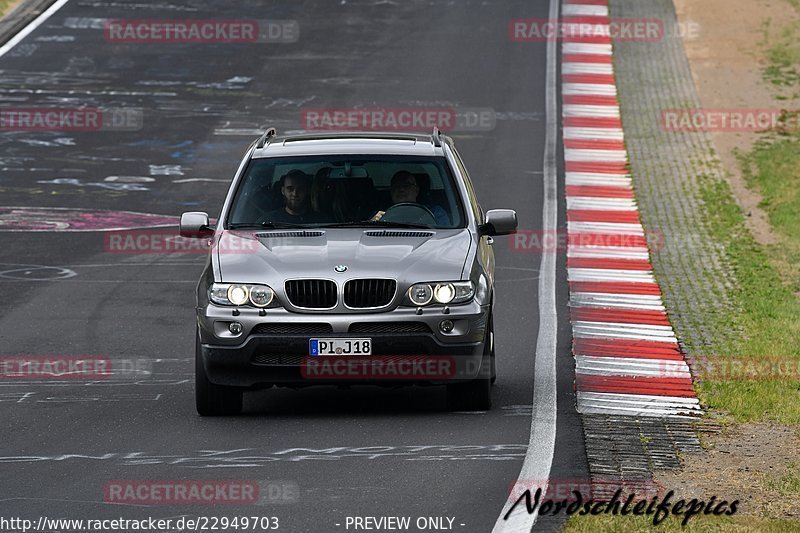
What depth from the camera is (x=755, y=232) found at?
68.6 ft

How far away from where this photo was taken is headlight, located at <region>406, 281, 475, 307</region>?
10.2 m

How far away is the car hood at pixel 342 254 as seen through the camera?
10227 mm

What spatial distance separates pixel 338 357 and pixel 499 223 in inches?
74.6

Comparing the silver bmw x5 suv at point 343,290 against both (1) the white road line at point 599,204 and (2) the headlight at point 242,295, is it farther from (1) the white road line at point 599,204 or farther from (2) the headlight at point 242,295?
(1) the white road line at point 599,204

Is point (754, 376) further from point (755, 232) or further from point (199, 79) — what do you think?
point (199, 79)

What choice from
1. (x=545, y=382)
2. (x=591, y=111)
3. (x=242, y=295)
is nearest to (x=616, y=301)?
(x=545, y=382)

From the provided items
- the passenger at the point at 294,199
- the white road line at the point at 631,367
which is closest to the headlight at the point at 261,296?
the passenger at the point at 294,199

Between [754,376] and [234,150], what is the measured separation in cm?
1410

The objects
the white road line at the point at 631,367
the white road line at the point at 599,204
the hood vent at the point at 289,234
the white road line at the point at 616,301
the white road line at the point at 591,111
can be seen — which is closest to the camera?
the hood vent at the point at 289,234

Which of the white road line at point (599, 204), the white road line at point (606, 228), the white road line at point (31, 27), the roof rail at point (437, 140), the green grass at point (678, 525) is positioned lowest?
the green grass at point (678, 525)

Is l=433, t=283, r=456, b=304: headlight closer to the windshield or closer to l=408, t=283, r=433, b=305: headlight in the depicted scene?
l=408, t=283, r=433, b=305: headlight

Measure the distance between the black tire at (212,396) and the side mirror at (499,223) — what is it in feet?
7.34

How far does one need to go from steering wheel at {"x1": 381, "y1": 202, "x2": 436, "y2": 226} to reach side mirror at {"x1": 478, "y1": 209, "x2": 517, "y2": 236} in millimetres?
398

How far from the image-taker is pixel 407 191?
11.4m
